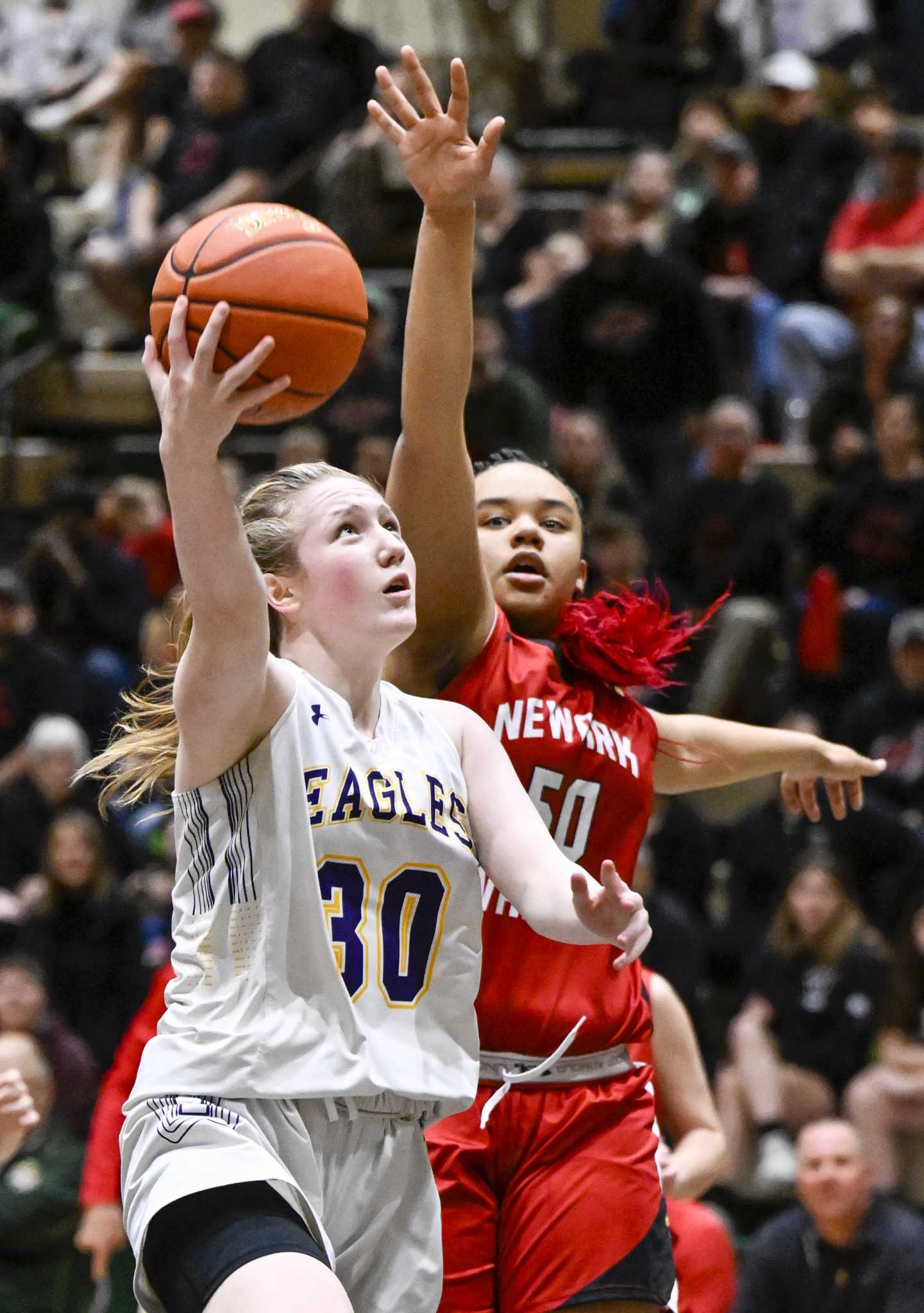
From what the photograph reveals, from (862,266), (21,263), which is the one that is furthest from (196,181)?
(862,266)

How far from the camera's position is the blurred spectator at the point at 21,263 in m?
11.4

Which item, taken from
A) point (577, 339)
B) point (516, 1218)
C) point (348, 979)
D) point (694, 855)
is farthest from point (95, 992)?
point (348, 979)

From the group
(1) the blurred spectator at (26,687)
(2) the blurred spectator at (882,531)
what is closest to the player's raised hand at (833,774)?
(2) the blurred spectator at (882,531)

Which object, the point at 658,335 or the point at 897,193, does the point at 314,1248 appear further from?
the point at 897,193

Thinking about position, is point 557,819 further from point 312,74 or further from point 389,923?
point 312,74

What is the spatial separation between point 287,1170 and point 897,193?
8101mm

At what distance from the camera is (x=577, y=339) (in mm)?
9523

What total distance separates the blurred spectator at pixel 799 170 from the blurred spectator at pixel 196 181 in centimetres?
285

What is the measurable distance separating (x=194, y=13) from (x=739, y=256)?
4.03 meters

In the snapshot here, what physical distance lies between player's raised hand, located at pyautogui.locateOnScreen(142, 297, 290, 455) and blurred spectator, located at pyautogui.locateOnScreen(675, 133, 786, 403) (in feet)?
24.8

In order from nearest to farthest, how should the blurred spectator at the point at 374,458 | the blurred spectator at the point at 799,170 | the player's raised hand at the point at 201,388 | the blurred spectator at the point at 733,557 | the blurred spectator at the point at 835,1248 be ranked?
the player's raised hand at the point at 201,388
the blurred spectator at the point at 835,1248
the blurred spectator at the point at 733,557
the blurred spectator at the point at 374,458
the blurred spectator at the point at 799,170

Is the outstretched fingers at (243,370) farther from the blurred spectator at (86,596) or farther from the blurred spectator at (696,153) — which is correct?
the blurred spectator at (696,153)

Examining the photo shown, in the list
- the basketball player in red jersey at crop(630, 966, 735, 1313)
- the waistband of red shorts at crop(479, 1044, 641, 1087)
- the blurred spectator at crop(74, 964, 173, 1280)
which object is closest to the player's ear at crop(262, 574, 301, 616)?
the waistband of red shorts at crop(479, 1044, 641, 1087)

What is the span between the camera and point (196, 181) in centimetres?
1157
